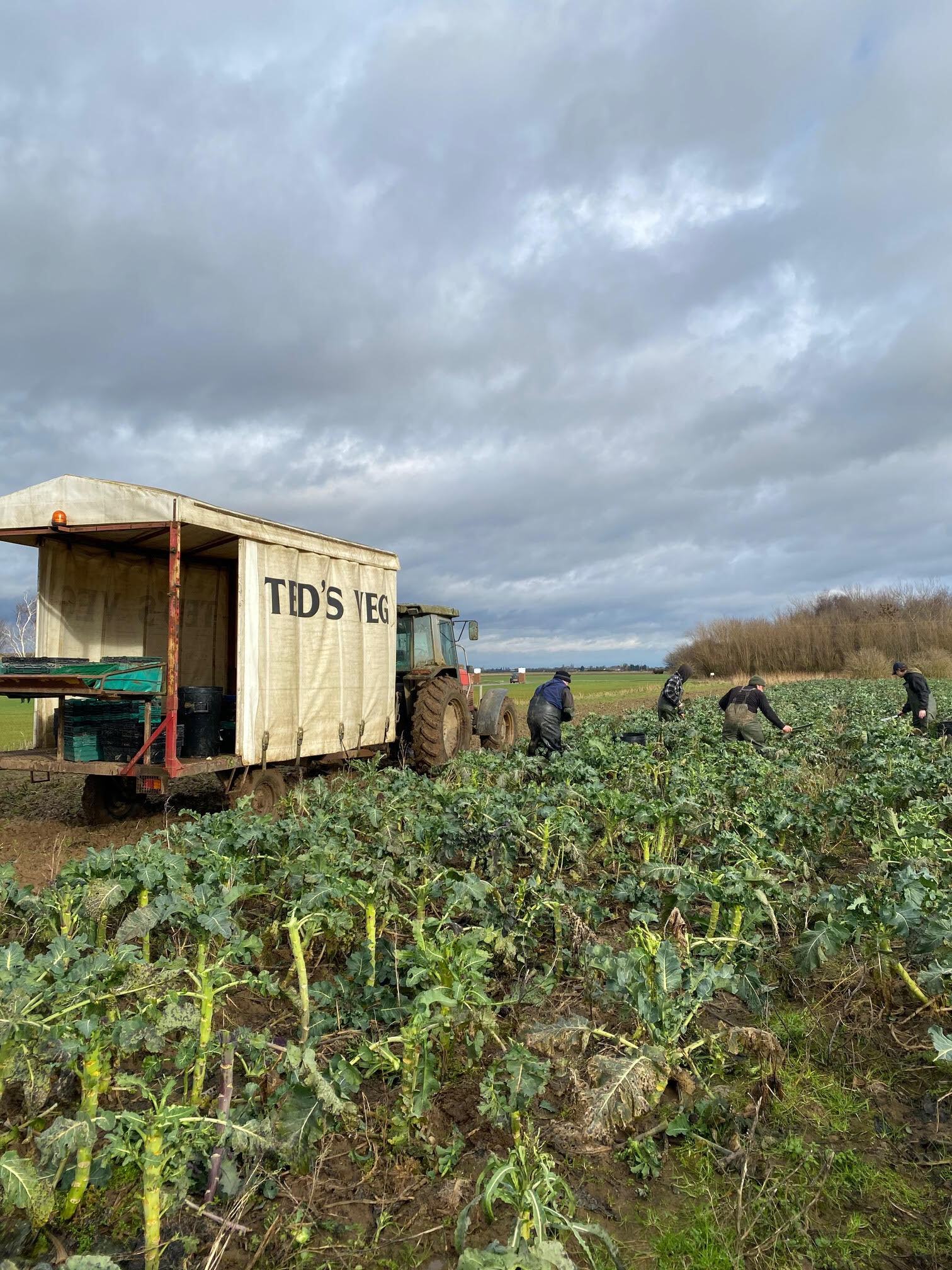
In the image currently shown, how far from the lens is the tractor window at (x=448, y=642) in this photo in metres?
13.7

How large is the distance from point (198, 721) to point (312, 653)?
5.80 ft

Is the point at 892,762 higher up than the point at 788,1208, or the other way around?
the point at 892,762

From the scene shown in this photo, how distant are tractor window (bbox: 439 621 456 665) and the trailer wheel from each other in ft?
19.3

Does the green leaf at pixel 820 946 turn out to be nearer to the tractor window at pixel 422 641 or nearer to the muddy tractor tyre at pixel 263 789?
the muddy tractor tyre at pixel 263 789

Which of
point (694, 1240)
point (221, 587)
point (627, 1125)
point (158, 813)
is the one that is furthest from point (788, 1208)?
point (221, 587)

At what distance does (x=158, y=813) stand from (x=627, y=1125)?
846 centimetres

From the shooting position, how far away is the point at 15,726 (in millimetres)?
24812

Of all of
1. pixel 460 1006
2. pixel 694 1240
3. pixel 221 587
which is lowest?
pixel 694 1240

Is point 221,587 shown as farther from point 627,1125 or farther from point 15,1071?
point 627,1125

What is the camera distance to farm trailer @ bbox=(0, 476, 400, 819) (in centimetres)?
783

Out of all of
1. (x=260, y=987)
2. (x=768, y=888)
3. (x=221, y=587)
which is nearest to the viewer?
(x=260, y=987)

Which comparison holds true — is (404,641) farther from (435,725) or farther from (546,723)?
(546,723)

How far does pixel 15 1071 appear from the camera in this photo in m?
3.04

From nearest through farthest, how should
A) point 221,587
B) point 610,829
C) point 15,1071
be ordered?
point 15,1071 < point 610,829 < point 221,587
